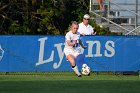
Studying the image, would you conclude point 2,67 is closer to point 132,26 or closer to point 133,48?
point 133,48

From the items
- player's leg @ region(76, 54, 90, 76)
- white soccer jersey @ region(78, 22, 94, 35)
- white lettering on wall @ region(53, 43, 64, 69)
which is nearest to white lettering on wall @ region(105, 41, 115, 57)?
white soccer jersey @ region(78, 22, 94, 35)

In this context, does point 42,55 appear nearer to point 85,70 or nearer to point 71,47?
point 71,47

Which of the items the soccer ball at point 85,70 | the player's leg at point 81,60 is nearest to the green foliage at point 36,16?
the player's leg at point 81,60

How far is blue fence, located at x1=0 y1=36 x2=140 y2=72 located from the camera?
19.2 m

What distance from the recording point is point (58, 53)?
19.4 meters

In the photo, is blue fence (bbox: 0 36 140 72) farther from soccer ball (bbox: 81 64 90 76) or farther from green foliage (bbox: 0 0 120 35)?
green foliage (bbox: 0 0 120 35)

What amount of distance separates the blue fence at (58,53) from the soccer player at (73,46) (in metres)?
1.28

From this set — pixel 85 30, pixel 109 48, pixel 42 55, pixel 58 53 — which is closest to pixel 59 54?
pixel 58 53

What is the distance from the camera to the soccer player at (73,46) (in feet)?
58.2

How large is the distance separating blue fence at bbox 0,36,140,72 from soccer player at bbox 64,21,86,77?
1277 mm

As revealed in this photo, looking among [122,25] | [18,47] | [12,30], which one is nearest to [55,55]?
[18,47]

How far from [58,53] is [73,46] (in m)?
1.54

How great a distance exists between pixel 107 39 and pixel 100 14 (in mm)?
8633

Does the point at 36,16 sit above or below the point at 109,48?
above
